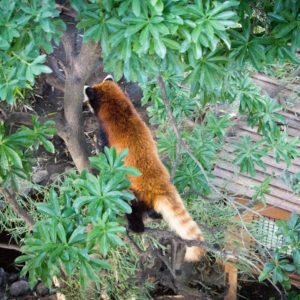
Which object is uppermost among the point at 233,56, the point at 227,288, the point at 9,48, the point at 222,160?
the point at 9,48

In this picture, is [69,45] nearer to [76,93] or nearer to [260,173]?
[76,93]

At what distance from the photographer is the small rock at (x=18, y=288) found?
11.6 feet

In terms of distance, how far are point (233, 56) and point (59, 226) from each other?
2.53 ft

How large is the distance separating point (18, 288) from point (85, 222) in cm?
218

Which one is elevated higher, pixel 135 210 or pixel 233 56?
pixel 233 56

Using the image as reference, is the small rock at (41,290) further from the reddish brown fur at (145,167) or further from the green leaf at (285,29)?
the green leaf at (285,29)

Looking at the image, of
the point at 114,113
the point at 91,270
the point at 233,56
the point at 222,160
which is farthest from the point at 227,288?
the point at 233,56

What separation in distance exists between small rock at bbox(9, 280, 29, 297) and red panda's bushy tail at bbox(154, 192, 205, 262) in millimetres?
1779

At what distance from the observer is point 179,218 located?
6.89 feet

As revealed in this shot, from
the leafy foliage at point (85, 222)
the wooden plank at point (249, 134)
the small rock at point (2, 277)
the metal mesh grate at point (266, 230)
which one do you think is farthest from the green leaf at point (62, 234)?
the small rock at point (2, 277)

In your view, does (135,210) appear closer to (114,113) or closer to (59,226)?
(114,113)

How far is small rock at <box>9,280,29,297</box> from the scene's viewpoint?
11.6 ft

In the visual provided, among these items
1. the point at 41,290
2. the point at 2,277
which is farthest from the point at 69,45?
the point at 2,277

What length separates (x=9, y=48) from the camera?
1.35 metres
